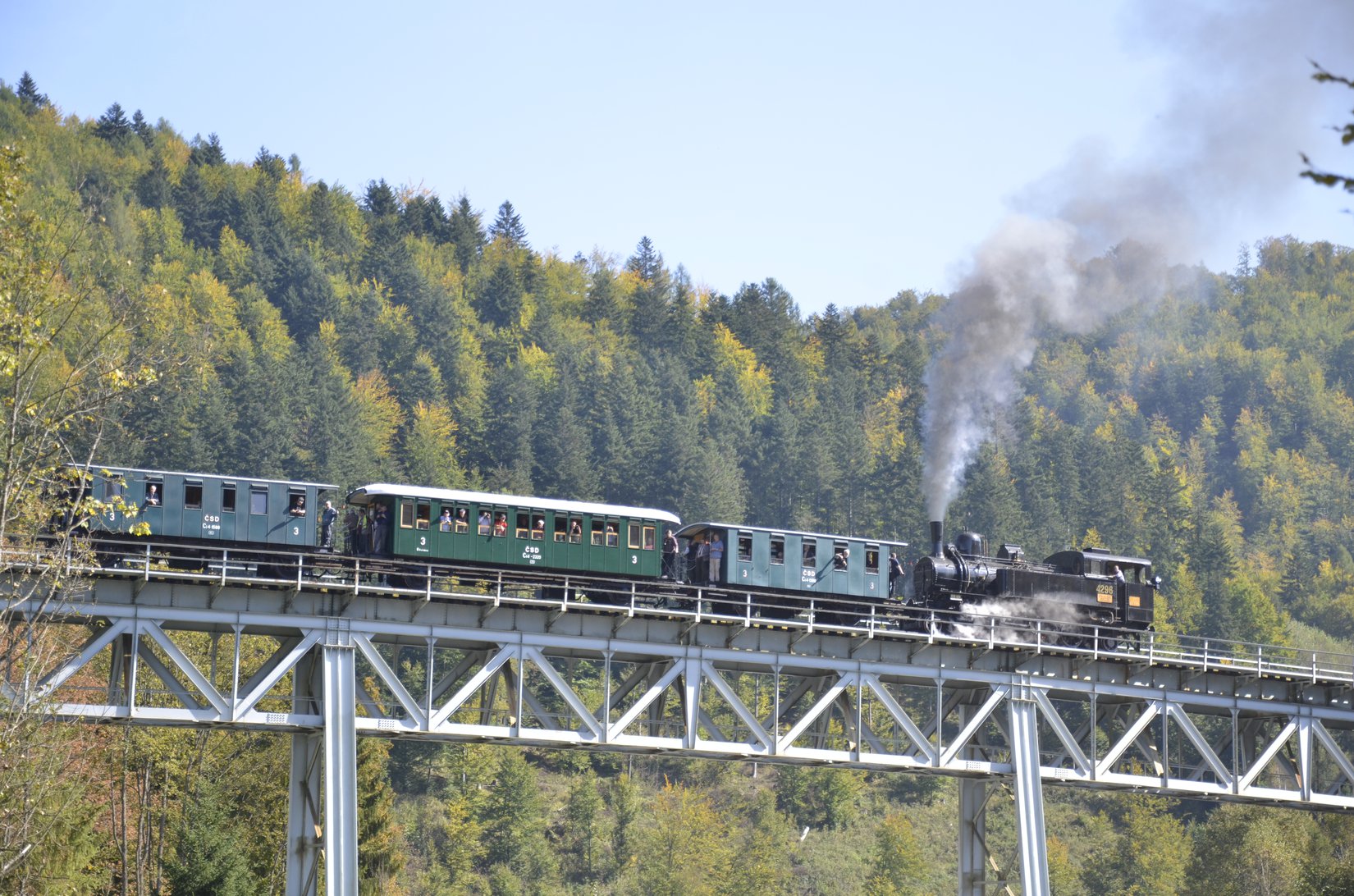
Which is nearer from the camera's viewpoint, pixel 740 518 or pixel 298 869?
pixel 298 869

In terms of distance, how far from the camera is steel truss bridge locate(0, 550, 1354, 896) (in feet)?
128

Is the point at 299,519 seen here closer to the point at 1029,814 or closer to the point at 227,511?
the point at 227,511

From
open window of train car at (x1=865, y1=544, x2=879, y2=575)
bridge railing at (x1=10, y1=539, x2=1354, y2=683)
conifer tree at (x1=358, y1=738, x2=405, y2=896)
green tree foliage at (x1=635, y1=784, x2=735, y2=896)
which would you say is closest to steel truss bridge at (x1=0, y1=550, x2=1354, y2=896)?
bridge railing at (x1=10, y1=539, x2=1354, y2=683)

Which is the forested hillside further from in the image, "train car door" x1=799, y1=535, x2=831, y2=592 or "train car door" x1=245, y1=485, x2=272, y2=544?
"train car door" x1=799, y1=535, x2=831, y2=592

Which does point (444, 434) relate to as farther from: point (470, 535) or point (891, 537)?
point (470, 535)

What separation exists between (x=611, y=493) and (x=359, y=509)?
7077cm

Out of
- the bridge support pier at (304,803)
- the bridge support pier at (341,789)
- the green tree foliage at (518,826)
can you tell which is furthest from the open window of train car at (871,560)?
the green tree foliage at (518,826)

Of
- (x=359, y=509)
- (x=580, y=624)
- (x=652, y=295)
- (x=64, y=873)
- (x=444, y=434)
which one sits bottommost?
(x=64, y=873)

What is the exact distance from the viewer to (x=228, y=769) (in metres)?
61.8

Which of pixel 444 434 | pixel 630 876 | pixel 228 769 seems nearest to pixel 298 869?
pixel 228 769

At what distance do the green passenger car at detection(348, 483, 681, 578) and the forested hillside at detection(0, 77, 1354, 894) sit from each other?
7588 mm

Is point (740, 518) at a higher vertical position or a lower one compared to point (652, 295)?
lower

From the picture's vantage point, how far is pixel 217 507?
4612cm

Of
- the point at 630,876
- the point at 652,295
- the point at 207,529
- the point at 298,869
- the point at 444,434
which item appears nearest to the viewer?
the point at 298,869
